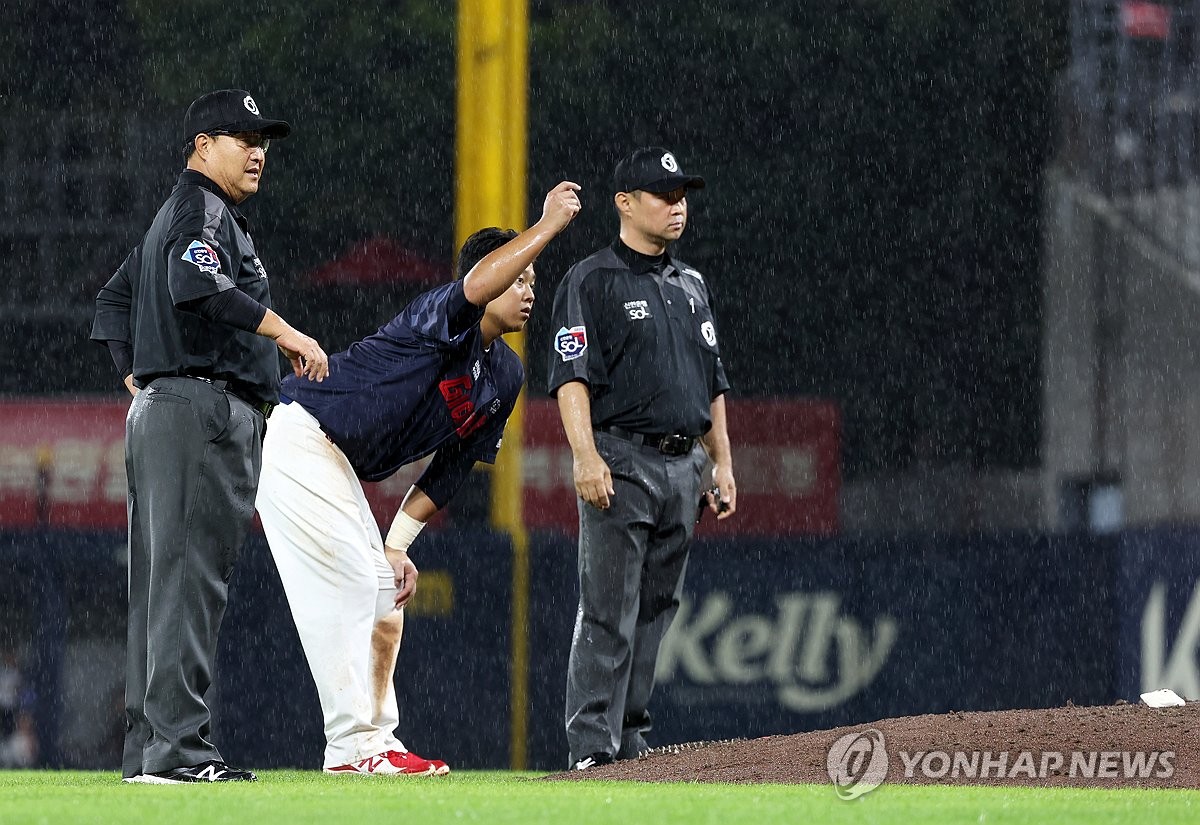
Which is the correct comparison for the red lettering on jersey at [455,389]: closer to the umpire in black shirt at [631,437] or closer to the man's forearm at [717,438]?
the umpire in black shirt at [631,437]

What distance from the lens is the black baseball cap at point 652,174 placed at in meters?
6.85

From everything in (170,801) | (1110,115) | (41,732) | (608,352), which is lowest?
(41,732)

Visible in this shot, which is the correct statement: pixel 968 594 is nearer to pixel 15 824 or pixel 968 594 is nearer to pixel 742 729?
pixel 742 729

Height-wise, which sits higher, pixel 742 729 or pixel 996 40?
pixel 996 40

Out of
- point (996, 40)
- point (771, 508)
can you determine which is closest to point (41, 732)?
point (771, 508)

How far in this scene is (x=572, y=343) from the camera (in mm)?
6758

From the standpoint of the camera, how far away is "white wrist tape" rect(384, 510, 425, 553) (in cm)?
644

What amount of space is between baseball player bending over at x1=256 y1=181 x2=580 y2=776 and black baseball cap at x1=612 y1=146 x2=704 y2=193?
67 cm

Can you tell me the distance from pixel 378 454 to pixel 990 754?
6.42ft

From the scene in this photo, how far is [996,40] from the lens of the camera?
21.0 metres

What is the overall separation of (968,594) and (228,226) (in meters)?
5.34

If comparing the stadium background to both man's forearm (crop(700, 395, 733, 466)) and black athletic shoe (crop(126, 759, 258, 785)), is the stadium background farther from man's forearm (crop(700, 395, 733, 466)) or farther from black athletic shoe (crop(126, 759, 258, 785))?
black athletic shoe (crop(126, 759, 258, 785))

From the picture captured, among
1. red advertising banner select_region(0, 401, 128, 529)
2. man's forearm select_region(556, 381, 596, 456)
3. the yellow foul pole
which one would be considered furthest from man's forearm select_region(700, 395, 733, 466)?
red advertising banner select_region(0, 401, 128, 529)

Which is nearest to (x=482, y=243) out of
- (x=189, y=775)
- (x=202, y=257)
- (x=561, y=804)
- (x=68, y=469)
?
(x=202, y=257)
